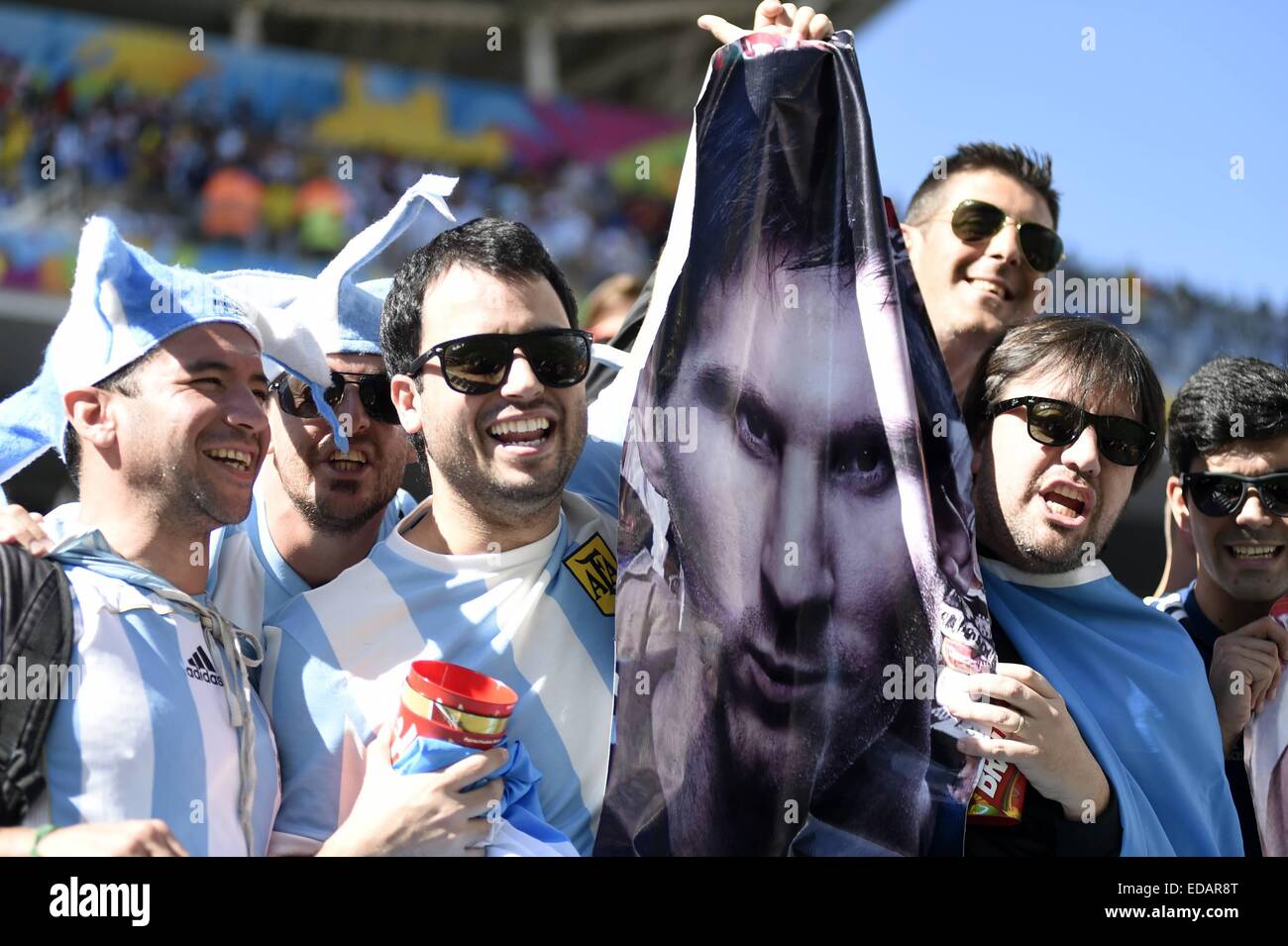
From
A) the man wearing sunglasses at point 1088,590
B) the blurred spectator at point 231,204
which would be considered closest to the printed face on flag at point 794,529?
the man wearing sunglasses at point 1088,590

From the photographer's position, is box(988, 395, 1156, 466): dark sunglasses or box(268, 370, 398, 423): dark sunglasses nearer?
box(988, 395, 1156, 466): dark sunglasses

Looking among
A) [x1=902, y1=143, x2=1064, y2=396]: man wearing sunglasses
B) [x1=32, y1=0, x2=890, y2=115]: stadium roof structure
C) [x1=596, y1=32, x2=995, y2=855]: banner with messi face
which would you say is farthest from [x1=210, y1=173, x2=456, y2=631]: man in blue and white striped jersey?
[x1=32, y1=0, x2=890, y2=115]: stadium roof structure

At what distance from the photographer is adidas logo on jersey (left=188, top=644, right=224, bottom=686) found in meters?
2.36

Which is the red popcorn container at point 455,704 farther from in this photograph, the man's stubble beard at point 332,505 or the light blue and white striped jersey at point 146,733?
the man's stubble beard at point 332,505

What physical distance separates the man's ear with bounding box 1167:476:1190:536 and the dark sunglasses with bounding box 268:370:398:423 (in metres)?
1.91

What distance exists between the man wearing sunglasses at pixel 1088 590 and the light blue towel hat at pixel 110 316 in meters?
1.52

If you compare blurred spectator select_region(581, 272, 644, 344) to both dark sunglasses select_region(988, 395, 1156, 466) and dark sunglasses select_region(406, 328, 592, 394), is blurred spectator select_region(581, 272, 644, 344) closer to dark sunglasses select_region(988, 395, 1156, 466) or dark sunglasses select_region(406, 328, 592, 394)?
dark sunglasses select_region(406, 328, 592, 394)

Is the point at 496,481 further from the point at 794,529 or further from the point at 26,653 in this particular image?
the point at 26,653

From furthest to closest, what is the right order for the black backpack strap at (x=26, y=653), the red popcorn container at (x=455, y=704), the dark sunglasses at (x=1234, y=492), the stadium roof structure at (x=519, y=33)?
the stadium roof structure at (x=519, y=33)
the dark sunglasses at (x=1234, y=492)
the red popcorn container at (x=455, y=704)
the black backpack strap at (x=26, y=653)

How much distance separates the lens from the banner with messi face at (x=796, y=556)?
8.20ft
